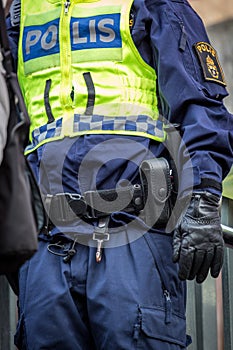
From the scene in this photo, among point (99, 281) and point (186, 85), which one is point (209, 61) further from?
point (99, 281)

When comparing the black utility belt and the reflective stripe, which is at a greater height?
the reflective stripe

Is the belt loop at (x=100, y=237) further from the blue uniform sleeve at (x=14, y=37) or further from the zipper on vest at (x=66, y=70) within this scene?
the blue uniform sleeve at (x=14, y=37)

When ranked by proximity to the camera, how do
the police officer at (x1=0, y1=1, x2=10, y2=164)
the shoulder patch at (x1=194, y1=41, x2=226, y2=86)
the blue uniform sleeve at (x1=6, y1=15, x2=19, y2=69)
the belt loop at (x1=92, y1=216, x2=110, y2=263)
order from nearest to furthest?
the police officer at (x1=0, y1=1, x2=10, y2=164), the belt loop at (x1=92, y1=216, x2=110, y2=263), the shoulder patch at (x1=194, y1=41, x2=226, y2=86), the blue uniform sleeve at (x1=6, y1=15, x2=19, y2=69)

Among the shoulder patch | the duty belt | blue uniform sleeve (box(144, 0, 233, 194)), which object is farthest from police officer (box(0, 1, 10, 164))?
the shoulder patch

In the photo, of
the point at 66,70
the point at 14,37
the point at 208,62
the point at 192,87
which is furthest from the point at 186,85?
the point at 14,37

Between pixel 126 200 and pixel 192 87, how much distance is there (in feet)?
1.56

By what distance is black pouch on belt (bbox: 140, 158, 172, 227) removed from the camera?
3643 millimetres

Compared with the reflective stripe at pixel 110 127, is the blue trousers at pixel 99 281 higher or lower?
lower

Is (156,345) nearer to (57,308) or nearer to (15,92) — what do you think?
(57,308)

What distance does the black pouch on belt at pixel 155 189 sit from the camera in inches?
143

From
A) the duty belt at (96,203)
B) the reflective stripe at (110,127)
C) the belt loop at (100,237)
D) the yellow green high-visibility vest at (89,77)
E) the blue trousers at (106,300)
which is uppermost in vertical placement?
the yellow green high-visibility vest at (89,77)

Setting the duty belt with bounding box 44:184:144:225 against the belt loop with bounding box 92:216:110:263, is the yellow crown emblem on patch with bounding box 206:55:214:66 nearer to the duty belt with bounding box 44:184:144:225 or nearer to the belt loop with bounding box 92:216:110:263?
the duty belt with bounding box 44:184:144:225

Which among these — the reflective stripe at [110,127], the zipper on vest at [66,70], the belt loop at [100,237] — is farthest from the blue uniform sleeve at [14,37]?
the belt loop at [100,237]

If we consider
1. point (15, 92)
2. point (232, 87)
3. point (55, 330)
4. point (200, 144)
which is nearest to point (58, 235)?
point (55, 330)
